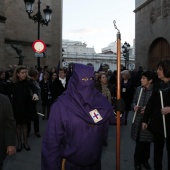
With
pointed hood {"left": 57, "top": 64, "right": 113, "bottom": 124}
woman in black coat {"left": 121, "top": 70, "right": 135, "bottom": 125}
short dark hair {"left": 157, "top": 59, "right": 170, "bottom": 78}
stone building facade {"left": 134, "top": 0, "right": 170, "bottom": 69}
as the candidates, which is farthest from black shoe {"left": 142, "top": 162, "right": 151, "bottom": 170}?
stone building facade {"left": 134, "top": 0, "right": 170, "bottom": 69}

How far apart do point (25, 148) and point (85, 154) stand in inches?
160

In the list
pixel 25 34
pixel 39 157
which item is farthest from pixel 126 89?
pixel 25 34

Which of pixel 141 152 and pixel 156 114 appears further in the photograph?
pixel 141 152

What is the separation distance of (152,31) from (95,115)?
17.4 meters

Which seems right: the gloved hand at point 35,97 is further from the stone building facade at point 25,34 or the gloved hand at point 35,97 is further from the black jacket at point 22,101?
the stone building facade at point 25,34

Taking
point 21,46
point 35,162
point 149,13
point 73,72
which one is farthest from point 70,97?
point 21,46

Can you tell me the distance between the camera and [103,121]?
262 centimetres

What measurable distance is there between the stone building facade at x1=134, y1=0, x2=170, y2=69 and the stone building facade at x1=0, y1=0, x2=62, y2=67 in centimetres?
801

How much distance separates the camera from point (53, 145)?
98.5 inches

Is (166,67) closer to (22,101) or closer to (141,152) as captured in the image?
(141,152)

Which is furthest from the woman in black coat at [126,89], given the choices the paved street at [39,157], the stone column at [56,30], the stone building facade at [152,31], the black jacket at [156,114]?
the stone column at [56,30]

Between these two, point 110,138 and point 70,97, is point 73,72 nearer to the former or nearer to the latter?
point 70,97

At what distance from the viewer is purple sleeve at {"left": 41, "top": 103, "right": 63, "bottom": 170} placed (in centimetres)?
249

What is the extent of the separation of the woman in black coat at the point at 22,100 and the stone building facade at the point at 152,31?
12491mm
